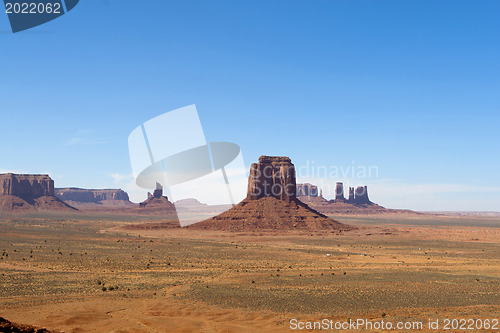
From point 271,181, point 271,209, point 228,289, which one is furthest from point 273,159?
point 228,289

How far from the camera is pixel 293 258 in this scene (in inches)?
2399

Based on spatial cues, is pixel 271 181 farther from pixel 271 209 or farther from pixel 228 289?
pixel 228 289

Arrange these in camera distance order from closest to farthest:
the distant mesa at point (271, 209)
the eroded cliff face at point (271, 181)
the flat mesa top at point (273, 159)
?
the distant mesa at point (271, 209), the eroded cliff face at point (271, 181), the flat mesa top at point (273, 159)

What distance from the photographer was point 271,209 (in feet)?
416

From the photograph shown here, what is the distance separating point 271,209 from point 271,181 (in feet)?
35.6

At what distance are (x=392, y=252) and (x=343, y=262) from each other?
71.5 feet

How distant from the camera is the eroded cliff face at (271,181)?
433 feet

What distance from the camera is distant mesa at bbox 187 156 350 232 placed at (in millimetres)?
120125

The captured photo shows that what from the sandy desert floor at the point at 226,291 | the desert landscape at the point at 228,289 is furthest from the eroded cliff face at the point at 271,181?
the sandy desert floor at the point at 226,291

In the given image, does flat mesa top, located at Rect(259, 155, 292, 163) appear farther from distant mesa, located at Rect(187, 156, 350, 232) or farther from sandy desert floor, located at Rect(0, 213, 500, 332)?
sandy desert floor, located at Rect(0, 213, 500, 332)

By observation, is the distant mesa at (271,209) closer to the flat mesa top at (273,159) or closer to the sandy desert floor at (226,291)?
the flat mesa top at (273,159)

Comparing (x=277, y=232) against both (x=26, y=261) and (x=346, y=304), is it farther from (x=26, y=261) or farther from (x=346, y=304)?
(x=346, y=304)

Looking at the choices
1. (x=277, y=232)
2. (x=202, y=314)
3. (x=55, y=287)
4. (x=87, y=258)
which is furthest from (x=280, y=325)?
(x=277, y=232)

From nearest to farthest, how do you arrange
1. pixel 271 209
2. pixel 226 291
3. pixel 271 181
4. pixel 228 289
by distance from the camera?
pixel 226 291
pixel 228 289
pixel 271 209
pixel 271 181
